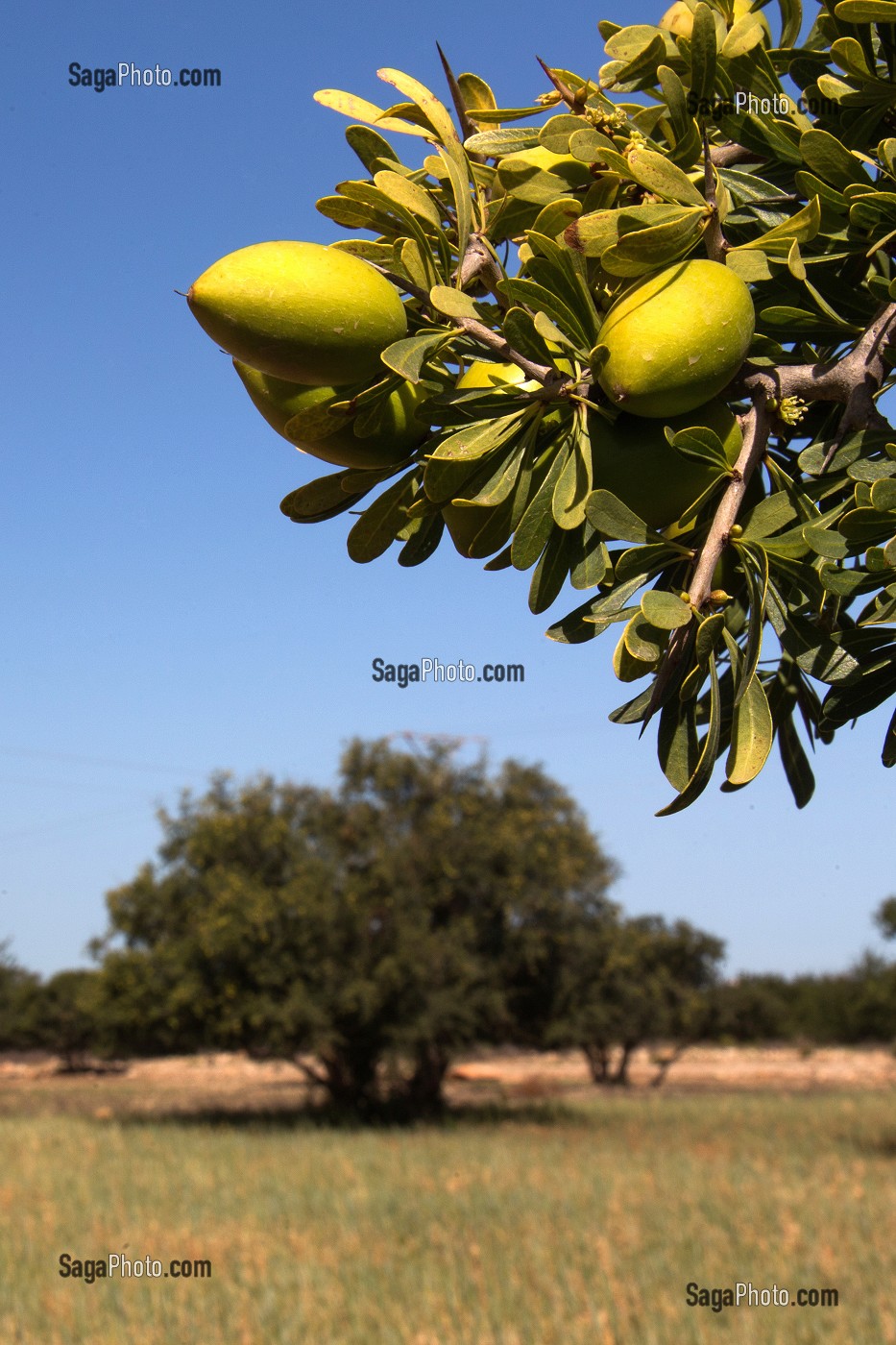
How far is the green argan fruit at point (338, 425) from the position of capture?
877 mm

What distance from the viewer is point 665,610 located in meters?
0.82

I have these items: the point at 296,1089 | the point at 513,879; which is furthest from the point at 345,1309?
the point at 296,1089

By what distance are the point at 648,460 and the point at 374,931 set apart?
20.0 meters

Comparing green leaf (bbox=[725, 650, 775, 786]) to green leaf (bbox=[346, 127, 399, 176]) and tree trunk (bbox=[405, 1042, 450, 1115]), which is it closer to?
green leaf (bbox=[346, 127, 399, 176])

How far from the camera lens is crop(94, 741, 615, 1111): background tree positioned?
19.3 metres

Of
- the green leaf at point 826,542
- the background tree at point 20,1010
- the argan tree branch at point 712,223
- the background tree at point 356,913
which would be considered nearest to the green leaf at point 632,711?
the green leaf at point 826,542

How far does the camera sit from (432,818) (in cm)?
2089

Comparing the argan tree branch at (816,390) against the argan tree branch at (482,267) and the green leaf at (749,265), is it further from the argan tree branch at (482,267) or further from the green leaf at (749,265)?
the argan tree branch at (482,267)

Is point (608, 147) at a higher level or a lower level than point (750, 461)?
higher

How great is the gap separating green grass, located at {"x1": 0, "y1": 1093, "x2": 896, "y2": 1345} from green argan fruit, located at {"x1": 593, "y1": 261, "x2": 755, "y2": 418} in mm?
7263

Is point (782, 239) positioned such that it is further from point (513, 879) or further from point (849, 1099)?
point (849, 1099)

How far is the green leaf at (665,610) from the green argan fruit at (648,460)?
0.13m

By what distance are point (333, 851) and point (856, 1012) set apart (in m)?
30.3

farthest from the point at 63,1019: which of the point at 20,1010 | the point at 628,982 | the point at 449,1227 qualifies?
the point at 449,1227
